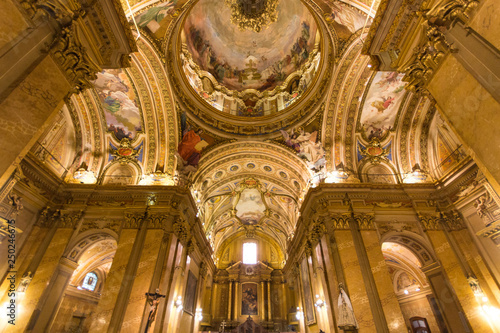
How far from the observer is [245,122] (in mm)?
15391

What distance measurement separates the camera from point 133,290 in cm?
1006

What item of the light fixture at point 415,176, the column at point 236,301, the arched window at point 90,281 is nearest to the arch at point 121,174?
the arched window at point 90,281

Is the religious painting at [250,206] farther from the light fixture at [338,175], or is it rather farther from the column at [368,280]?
the column at [368,280]

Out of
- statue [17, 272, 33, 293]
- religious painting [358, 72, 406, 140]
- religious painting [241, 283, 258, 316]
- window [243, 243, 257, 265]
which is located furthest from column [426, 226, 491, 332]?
window [243, 243, 257, 265]

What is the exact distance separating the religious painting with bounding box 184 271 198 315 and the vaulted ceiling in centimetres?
526

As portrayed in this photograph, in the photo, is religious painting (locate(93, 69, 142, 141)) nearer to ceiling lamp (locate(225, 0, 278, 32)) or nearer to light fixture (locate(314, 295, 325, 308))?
ceiling lamp (locate(225, 0, 278, 32))

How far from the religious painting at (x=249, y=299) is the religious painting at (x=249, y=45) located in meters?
18.5

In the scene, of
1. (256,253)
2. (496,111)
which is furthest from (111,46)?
(256,253)

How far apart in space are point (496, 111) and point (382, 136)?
431 inches

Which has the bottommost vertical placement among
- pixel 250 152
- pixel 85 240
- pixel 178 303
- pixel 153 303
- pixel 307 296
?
pixel 153 303

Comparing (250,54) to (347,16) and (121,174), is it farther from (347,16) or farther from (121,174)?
(121,174)

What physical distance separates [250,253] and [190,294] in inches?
464

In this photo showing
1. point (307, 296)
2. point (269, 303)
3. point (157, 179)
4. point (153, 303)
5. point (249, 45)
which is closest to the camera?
point (153, 303)

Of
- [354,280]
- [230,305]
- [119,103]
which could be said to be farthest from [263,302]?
[119,103]
